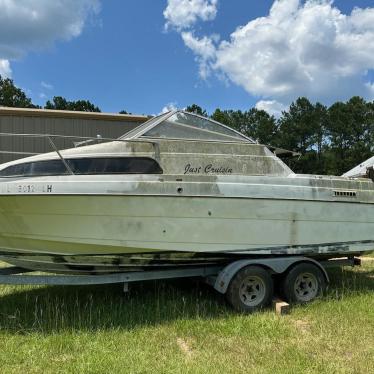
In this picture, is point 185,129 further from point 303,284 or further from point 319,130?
point 319,130

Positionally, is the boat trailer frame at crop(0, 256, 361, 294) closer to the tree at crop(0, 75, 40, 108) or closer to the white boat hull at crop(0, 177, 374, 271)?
the white boat hull at crop(0, 177, 374, 271)

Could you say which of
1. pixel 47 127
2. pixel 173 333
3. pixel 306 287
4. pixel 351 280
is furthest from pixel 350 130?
pixel 173 333

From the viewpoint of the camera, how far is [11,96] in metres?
47.3

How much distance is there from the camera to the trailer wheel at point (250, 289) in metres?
5.60

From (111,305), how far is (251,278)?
68.1 inches

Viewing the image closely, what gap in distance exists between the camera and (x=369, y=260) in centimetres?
899

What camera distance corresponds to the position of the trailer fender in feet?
18.2

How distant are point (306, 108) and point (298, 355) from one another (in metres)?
58.4

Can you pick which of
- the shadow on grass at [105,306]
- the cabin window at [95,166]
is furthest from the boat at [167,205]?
the shadow on grass at [105,306]

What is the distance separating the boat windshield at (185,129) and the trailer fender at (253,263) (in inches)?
60.9

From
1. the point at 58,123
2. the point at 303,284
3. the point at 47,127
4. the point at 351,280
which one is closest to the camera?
the point at 303,284

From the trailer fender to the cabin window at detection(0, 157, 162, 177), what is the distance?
1.42 meters

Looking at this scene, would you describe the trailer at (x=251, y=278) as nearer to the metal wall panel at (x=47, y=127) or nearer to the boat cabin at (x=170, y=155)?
the boat cabin at (x=170, y=155)

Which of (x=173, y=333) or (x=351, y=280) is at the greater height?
(x=351, y=280)
